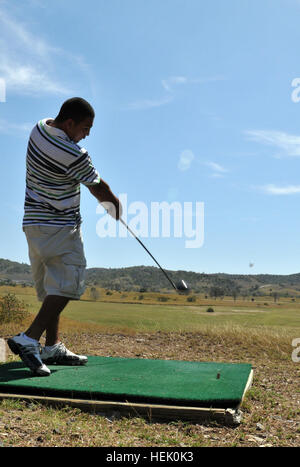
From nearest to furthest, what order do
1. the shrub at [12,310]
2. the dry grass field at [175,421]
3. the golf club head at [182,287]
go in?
the dry grass field at [175,421] < the golf club head at [182,287] < the shrub at [12,310]

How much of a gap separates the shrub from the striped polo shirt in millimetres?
7516

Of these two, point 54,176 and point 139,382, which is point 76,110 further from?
point 139,382

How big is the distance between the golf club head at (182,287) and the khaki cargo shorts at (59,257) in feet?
6.25

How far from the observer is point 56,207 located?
5.03 meters

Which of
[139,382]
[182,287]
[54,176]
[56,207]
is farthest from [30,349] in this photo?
[182,287]

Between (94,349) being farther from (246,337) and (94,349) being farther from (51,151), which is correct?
(51,151)

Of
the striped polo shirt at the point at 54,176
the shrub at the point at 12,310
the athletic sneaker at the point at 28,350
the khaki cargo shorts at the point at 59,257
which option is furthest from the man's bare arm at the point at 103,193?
the shrub at the point at 12,310

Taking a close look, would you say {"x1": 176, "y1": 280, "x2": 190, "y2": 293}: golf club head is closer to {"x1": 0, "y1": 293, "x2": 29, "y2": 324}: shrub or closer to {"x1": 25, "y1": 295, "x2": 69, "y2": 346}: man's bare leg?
{"x1": 25, "y1": 295, "x2": 69, "y2": 346}: man's bare leg

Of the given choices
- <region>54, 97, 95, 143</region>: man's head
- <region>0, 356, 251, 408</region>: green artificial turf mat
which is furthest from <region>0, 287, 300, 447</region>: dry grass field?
<region>54, 97, 95, 143</region>: man's head

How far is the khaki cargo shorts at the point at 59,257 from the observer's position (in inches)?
196

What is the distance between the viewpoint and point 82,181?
496 centimetres

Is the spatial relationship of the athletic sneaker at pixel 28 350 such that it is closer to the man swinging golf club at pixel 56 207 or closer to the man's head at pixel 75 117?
the man swinging golf club at pixel 56 207

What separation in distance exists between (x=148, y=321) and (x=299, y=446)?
8289mm

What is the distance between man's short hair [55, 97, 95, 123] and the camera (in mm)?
5043
